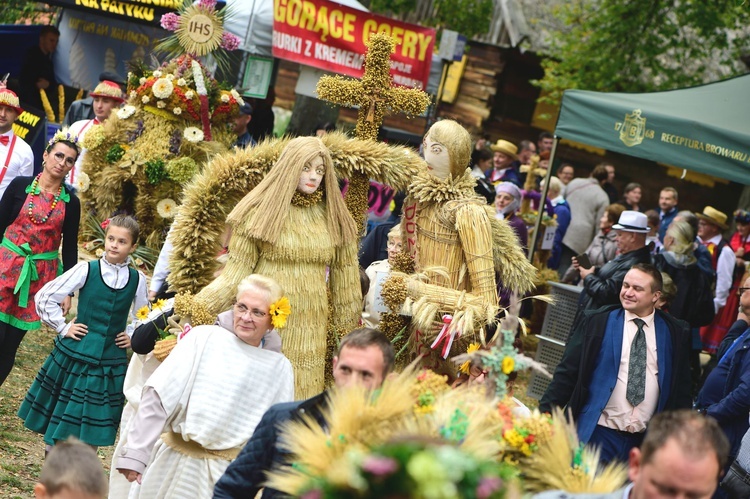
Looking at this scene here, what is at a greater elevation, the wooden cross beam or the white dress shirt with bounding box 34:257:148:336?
the wooden cross beam

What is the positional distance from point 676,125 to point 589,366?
137 inches

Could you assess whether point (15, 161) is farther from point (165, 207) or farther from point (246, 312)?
point (246, 312)

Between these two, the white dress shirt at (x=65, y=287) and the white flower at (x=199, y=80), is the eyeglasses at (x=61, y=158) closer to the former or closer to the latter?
the white dress shirt at (x=65, y=287)

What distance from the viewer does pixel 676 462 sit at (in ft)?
9.75

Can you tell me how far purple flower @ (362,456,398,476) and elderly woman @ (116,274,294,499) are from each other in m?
2.64

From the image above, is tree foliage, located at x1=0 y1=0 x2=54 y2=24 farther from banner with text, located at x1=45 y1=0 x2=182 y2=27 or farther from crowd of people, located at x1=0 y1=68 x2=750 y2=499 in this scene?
crowd of people, located at x1=0 y1=68 x2=750 y2=499

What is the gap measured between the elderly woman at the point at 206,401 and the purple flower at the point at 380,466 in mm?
2642

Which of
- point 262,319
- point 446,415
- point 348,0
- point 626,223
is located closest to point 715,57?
point 348,0

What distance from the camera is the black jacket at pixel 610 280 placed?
823 cm

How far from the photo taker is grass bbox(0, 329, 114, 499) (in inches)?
260

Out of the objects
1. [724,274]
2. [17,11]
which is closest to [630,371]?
[724,274]

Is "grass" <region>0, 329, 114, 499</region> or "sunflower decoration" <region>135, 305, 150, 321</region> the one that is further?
"grass" <region>0, 329, 114, 499</region>

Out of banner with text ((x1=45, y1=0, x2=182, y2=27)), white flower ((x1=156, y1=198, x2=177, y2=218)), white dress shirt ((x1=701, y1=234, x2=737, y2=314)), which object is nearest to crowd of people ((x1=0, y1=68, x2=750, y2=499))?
white flower ((x1=156, y1=198, x2=177, y2=218))

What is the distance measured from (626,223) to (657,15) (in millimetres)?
8867
